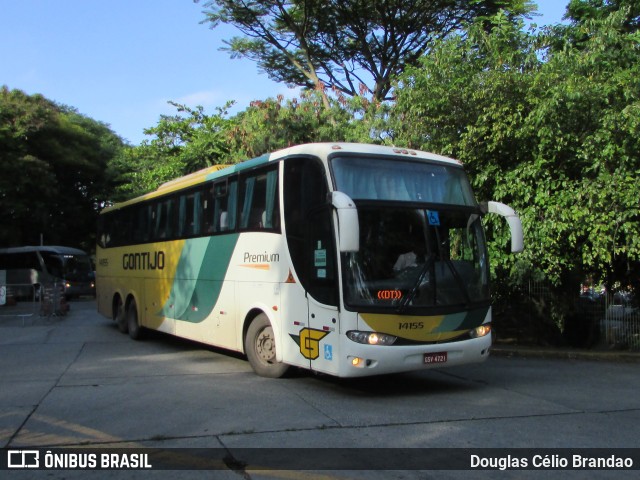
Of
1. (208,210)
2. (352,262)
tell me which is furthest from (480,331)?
(208,210)

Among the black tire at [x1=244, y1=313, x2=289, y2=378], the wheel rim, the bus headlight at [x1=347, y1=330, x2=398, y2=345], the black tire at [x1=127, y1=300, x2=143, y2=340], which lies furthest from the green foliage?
the bus headlight at [x1=347, y1=330, x2=398, y2=345]

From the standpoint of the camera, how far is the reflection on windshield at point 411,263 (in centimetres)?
752

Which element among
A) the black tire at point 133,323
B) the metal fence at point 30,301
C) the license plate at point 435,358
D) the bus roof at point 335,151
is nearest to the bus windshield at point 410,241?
the bus roof at point 335,151

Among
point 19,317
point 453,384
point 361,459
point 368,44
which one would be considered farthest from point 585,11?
point 19,317

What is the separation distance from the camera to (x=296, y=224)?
8305mm

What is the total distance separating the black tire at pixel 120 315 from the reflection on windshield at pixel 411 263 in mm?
9548

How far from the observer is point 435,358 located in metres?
7.80

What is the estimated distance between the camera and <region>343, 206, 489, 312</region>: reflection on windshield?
7.52 meters

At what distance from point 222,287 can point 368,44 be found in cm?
1615

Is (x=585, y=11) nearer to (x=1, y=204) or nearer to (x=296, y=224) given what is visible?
(x=296, y=224)

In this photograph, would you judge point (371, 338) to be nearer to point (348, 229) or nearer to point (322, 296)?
point (322, 296)

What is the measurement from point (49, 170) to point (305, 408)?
99.1ft

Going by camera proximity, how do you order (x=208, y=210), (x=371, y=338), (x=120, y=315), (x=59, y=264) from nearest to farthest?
(x=371, y=338) < (x=208, y=210) < (x=120, y=315) < (x=59, y=264)

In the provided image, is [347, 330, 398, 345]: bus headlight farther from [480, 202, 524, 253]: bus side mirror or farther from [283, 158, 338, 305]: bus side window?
[480, 202, 524, 253]: bus side mirror
